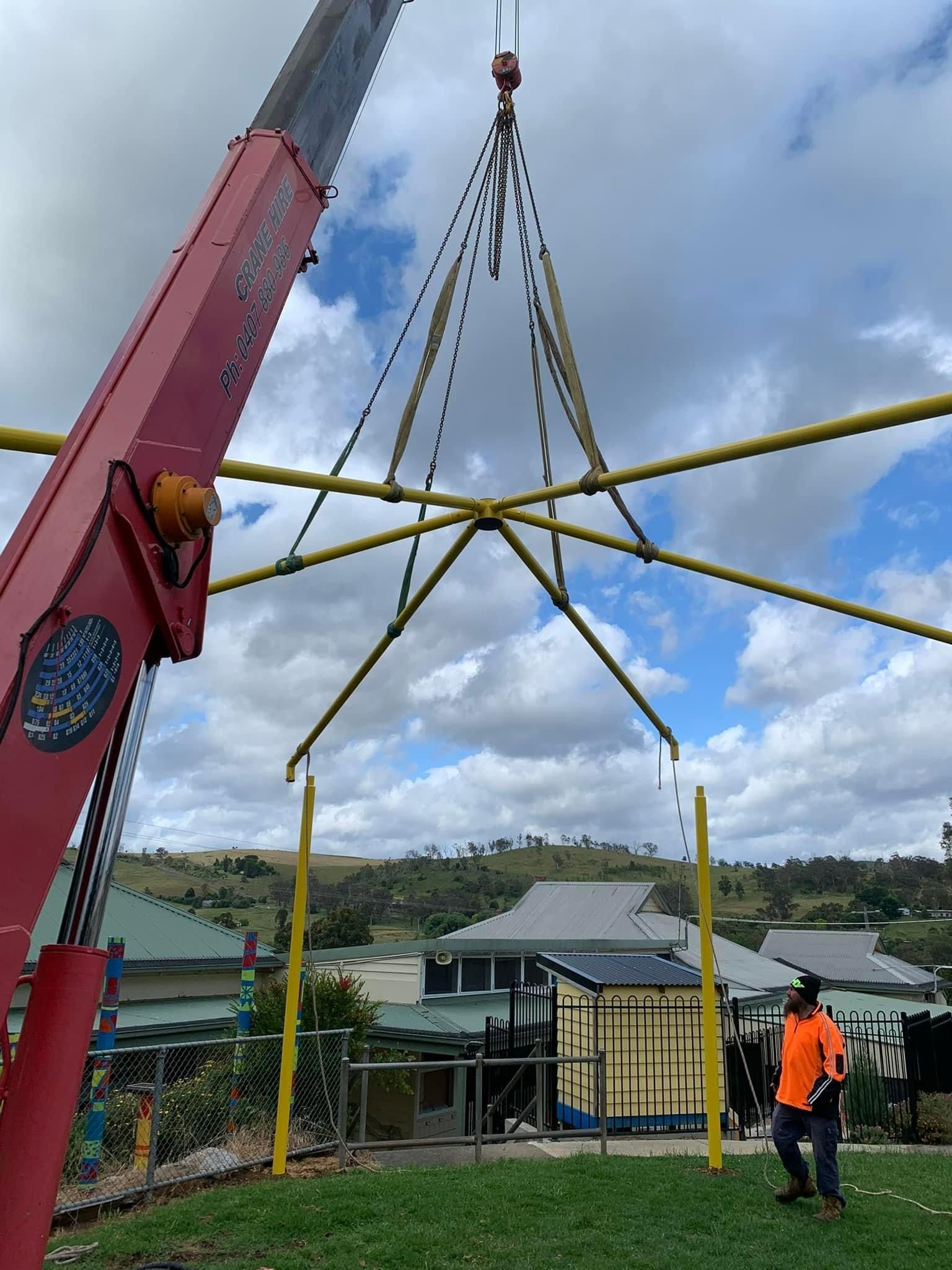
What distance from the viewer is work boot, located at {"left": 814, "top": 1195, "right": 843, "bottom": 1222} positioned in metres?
7.02

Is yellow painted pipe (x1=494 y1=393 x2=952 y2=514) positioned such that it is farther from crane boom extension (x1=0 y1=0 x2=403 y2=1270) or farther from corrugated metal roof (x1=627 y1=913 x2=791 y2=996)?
corrugated metal roof (x1=627 y1=913 x2=791 y2=996)

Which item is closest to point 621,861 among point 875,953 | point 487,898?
point 487,898

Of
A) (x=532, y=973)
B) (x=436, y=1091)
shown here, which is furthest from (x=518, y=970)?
(x=436, y=1091)

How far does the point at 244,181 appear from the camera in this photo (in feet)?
14.4

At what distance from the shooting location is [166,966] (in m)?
18.6

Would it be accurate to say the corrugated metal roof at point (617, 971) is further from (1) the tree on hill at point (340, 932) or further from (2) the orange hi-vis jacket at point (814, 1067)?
(1) the tree on hill at point (340, 932)

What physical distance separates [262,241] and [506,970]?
23.9 meters

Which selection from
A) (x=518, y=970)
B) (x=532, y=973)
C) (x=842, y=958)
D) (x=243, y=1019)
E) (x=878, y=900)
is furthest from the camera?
(x=878, y=900)

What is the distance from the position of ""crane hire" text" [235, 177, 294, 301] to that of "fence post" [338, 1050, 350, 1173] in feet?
26.3

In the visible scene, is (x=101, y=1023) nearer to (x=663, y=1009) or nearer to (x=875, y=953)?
(x=663, y=1009)

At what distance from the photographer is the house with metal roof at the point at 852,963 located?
120ft

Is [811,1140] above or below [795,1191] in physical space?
above

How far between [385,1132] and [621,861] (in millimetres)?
123768

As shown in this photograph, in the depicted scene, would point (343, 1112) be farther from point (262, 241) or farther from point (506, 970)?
point (506, 970)
